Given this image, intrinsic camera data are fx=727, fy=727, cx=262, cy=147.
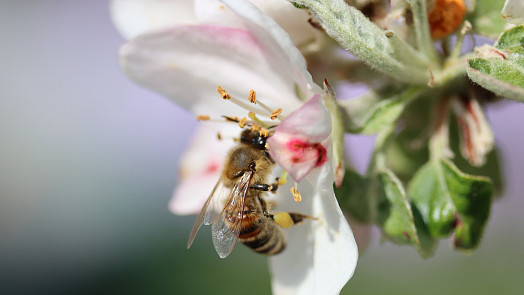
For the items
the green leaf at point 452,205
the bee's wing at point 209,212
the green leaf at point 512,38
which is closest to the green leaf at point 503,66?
the green leaf at point 512,38

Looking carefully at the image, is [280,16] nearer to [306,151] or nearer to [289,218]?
[306,151]

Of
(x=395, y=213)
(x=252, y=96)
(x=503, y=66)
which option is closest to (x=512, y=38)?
(x=503, y=66)

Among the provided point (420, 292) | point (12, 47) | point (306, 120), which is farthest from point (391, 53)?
point (12, 47)

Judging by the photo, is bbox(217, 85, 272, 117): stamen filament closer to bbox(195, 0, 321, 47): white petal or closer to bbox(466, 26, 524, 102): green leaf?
bbox(195, 0, 321, 47): white petal

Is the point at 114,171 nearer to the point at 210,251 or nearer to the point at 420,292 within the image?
the point at 210,251

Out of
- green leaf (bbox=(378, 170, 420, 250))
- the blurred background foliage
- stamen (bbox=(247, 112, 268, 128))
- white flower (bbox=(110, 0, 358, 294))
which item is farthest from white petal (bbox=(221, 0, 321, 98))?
the blurred background foliage

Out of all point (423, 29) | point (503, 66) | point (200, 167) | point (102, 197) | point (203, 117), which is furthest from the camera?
point (102, 197)
